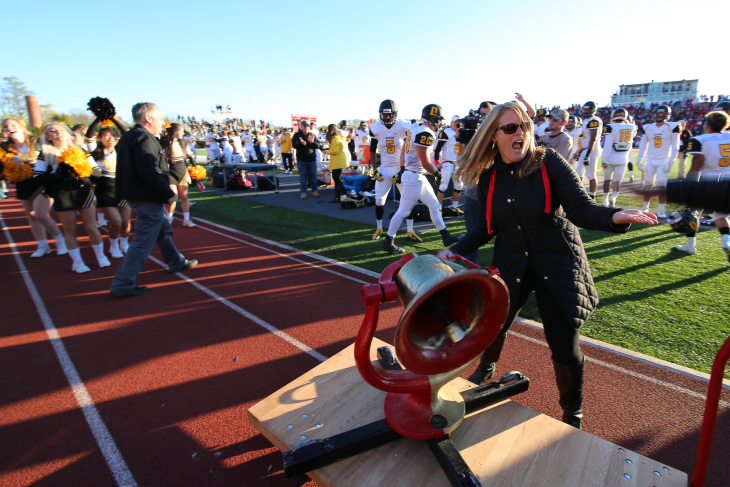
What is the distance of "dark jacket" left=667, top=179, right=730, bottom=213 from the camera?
1300mm

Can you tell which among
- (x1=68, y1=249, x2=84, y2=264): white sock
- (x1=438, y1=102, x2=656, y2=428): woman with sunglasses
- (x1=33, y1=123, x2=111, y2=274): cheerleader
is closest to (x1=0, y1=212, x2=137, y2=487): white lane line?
(x1=68, y1=249, x2=84, y2=264): white sock

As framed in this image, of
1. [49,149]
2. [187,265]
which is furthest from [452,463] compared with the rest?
[49,149]

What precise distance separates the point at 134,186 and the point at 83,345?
6.75ft

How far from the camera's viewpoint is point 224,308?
461 centimetres

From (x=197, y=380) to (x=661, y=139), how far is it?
10.6 meters

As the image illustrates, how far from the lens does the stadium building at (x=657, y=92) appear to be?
1625 inches

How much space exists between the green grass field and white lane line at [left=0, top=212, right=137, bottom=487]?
334 centimetres

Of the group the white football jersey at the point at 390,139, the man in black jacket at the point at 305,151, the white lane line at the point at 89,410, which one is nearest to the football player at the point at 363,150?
the man in black jacket at the point at 305,151

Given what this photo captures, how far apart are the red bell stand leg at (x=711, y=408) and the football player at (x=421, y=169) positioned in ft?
14.6

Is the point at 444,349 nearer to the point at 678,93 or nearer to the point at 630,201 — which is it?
the point at 630,201

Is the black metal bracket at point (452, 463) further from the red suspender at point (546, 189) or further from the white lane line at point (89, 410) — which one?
the white lane line at point (89, 410)

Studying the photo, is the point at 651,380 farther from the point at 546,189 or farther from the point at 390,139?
the point at 390,139

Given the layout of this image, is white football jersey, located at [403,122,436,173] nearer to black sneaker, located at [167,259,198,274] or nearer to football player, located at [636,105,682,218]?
black sneaker, located at [167,259,198,274]

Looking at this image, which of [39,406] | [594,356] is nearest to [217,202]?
[39,406]
